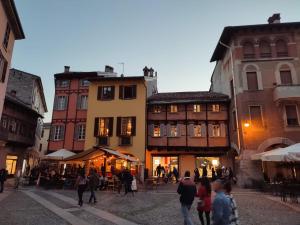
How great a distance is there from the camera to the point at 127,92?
82.5 feet

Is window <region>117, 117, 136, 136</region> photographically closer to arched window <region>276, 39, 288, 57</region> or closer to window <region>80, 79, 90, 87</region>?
window <region>80, 79, 90, 87</region>

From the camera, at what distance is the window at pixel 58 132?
26473 millimetres

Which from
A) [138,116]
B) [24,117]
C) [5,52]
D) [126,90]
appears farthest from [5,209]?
[24,117]

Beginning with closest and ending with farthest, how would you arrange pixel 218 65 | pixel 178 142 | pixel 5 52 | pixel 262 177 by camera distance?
pixel 5 52 < pixel 262 177 < pixel 178 142 < pixel 218 65

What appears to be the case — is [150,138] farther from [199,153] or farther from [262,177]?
[262,177]

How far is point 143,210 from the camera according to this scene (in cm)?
1038

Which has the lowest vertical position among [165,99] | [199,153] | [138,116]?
[199,153]

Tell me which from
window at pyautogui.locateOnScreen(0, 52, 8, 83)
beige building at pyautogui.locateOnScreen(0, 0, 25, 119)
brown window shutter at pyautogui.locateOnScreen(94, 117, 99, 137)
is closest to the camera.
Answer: beige building at pyautogui.locateOnScreen(0, 0, 25, 119)

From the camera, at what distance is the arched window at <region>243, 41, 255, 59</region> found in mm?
22109

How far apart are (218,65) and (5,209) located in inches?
1003

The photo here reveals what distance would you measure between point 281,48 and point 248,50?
2927 mm

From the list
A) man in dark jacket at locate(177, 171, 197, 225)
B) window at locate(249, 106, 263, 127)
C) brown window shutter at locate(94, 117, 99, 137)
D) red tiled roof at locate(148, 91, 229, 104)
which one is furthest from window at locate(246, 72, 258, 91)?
man in dark jacket at locate(177, 171, 197, 225)

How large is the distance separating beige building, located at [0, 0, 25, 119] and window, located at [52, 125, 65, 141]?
32.0ft

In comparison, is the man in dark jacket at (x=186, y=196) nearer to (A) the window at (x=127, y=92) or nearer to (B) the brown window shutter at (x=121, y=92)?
(A) the window at (x=127, y=92)
